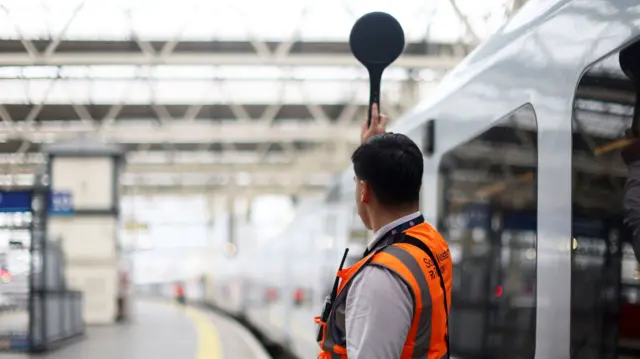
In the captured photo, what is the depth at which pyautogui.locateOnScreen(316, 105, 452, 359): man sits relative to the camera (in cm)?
212

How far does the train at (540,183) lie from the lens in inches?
107

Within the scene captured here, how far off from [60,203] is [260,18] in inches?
223

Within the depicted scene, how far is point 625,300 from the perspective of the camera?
2.66 meters

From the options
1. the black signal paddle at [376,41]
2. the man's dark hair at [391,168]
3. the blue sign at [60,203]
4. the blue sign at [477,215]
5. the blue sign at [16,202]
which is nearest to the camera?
the man's dark hair at [391,168]

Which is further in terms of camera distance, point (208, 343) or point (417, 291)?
point (208, 343)

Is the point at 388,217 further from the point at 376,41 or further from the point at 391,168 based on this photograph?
the point at 376,41

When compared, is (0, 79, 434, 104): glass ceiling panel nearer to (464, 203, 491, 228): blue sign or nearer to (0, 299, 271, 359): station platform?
(0, 299, 271, 359): station platform

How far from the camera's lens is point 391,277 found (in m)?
2.15

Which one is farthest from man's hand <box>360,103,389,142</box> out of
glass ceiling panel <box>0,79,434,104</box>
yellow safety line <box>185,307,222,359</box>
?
glass ceiling panel <box>0,79,434,104</box>

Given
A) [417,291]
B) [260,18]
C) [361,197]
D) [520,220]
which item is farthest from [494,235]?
[260,18]

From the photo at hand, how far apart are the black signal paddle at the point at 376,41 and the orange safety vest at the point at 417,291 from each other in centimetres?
80

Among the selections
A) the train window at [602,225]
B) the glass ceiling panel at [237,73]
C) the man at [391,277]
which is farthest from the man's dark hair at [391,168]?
the glass ceiling panel at [237,73]

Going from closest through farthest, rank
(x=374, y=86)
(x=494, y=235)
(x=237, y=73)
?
(x=374, y=86) < (x=494, y=235) < (x=237, y=73)

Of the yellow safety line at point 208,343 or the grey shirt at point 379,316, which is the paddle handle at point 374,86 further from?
the yellow safety line at point 208,343
